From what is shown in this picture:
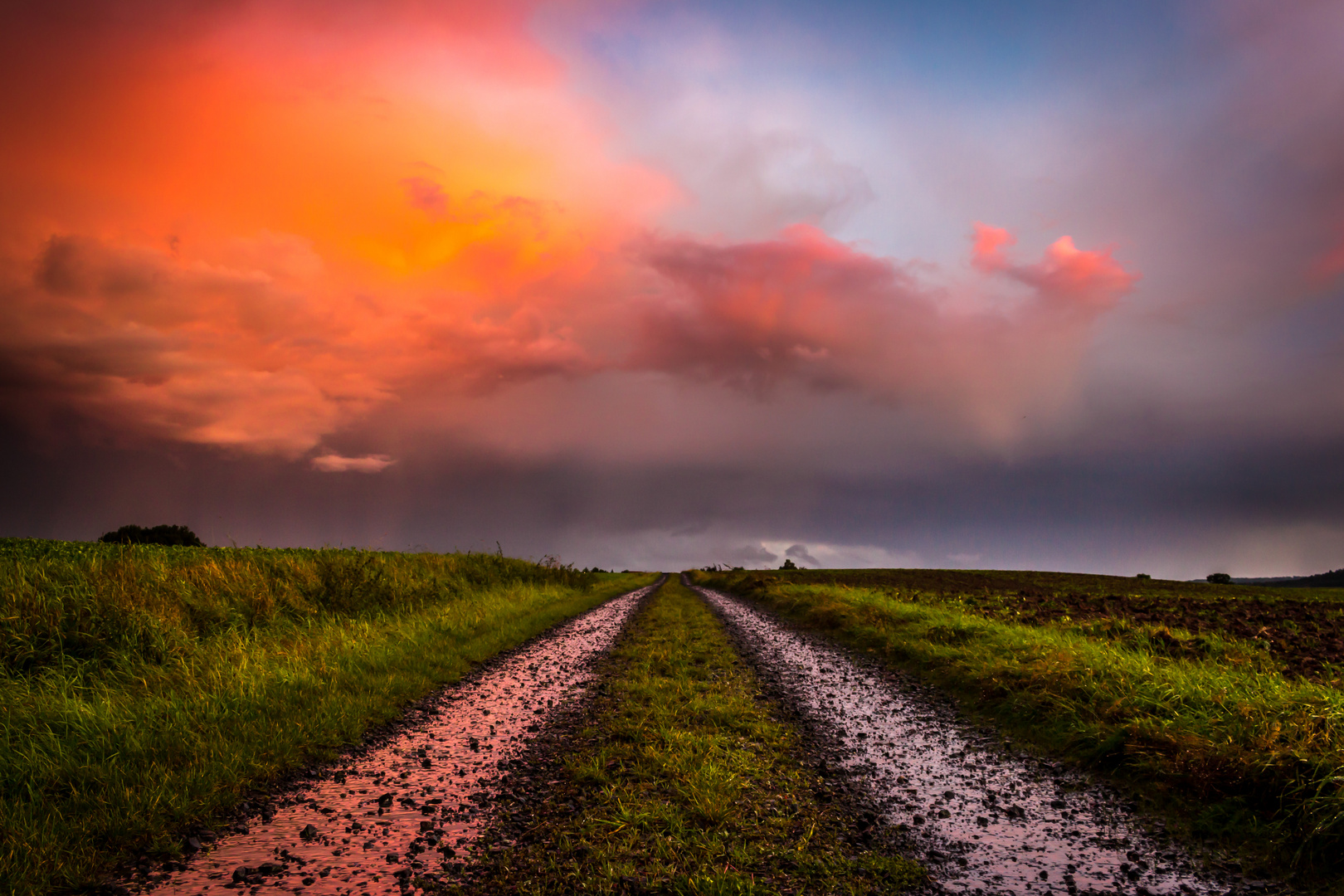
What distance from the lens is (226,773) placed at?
639 centimetres

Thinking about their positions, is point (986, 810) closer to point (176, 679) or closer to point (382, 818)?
point (382, 818)

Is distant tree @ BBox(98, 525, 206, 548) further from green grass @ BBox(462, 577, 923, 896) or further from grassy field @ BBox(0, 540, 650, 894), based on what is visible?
green grass @ BBox(462, 577, 923, 896)

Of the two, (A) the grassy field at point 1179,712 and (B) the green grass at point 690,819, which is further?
(A) the grassy field at point 1179,712

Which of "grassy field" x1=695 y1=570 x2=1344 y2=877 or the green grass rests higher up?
"grassy field" x1=695 y1=570 x2=1344 y2=877

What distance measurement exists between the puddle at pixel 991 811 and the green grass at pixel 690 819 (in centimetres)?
66

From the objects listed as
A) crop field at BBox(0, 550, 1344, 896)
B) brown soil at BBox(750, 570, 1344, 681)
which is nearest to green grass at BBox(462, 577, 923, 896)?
crop field at BBox(0, 550, 1344, 896)

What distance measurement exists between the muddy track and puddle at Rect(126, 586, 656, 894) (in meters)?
4.03

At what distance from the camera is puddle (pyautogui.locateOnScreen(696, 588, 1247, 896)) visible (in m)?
4.97

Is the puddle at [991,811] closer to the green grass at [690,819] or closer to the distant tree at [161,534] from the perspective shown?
the green grass at [690,819]

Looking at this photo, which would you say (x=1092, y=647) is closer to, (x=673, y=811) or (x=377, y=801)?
(x=673, y=811)

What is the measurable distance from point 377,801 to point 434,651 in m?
7.70

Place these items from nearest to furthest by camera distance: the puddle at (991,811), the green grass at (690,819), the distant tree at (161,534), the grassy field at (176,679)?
the green grass at (690,819), the puddle at (991,811), the grassy field at (176,679), the distant tree at (161,534)

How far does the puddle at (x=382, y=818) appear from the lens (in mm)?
4711

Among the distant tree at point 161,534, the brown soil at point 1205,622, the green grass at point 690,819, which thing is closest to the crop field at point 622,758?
the green grass at point 690,819
